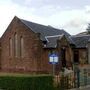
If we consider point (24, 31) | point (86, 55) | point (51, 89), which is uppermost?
point (24, 31)

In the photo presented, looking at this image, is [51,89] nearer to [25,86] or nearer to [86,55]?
[25,86]

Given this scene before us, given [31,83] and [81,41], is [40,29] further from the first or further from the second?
[31,83]

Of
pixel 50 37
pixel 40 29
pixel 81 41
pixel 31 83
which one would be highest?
pixel 40 29

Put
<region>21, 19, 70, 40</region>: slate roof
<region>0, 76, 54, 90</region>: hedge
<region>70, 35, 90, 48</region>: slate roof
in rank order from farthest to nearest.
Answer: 1. <region>70, 35, 90, 48</region>: slate roof
2. <region>21, 19, 70, 40</region>: slate roof
3. <region>0, 76, 54, 90</region>: hedge

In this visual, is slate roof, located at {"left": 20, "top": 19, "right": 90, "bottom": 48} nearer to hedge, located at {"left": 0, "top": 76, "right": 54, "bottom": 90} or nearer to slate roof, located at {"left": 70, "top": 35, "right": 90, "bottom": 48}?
slate roof, located at {"left": 70, "top": 35, "right": 90, "bottom": 48}

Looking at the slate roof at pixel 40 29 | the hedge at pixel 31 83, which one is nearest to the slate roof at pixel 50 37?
the slate roof at pixel 40 29

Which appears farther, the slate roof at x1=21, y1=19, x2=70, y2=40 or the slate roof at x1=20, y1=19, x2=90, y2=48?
the slate roof at x1=21, y1=19, x2=70, y2=40

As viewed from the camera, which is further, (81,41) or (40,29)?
(81,41)

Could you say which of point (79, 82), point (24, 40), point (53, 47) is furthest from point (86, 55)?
point (79, 82)

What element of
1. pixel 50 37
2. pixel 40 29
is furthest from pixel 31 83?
pixel 40 29

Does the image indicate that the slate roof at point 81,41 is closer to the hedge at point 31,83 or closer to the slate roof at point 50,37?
the slate roof at point 50,37

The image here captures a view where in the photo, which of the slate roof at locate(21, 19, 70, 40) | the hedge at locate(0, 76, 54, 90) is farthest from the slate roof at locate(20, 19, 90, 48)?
the hedge at locate(0, 76, 54, 90)

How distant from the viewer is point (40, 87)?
23031mm

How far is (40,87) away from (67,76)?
3.09m
